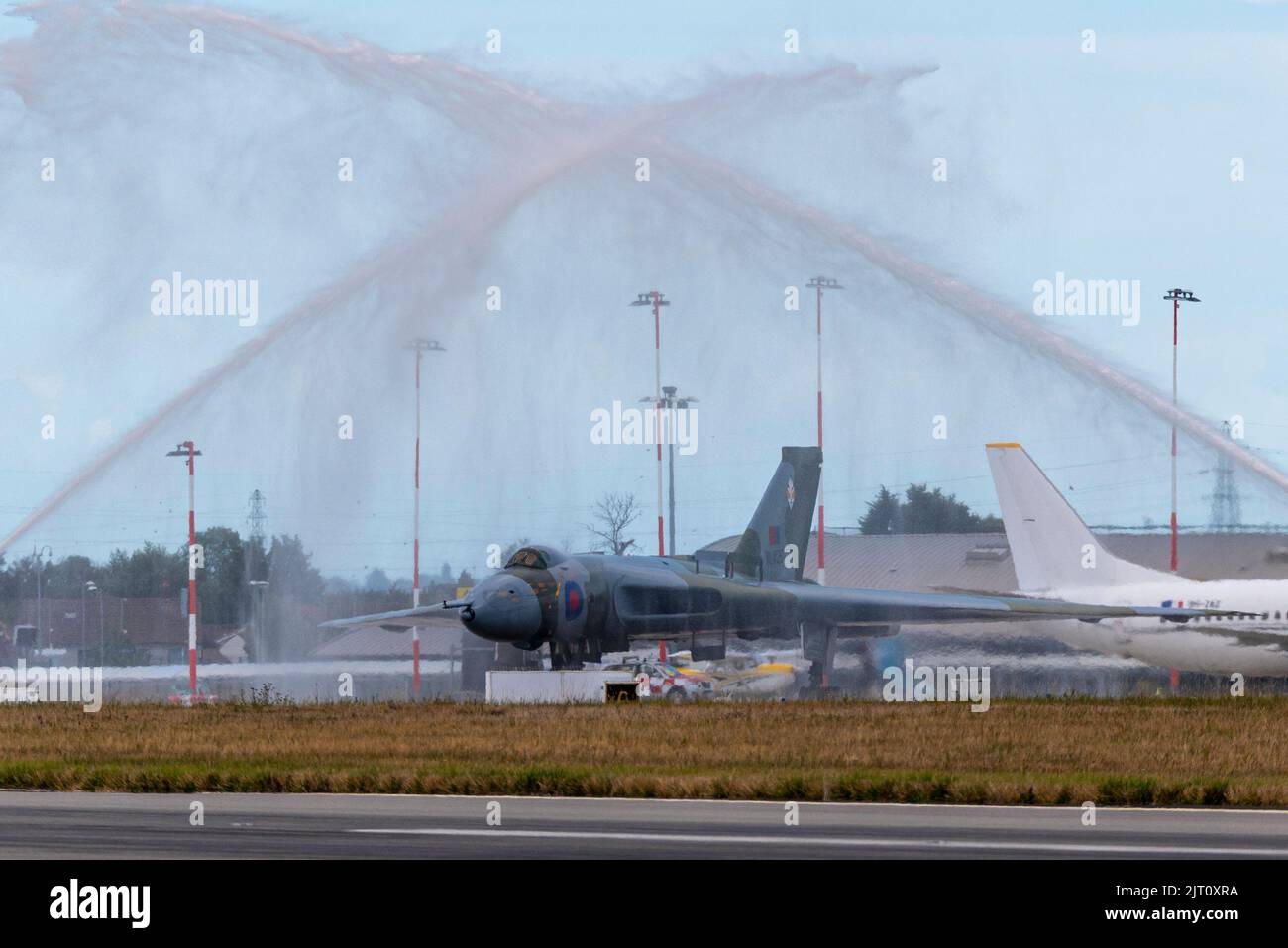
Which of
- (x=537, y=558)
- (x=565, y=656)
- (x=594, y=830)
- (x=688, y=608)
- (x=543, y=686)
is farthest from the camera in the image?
(x=688, y=608)

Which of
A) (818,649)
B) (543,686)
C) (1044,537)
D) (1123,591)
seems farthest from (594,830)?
(1044,537)

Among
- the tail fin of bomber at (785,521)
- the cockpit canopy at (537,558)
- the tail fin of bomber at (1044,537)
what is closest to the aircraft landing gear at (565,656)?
the cockpit canopy at (537,558)

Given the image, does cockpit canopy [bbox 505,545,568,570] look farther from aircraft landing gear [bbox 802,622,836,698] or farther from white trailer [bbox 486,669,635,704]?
aircraft landing gear [bbox 802,622,836,698]

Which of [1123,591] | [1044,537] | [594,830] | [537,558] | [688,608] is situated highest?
[1044,537]

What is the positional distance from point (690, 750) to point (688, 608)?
964 inches

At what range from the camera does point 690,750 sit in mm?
34812

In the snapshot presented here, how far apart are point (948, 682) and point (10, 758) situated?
1381 inches

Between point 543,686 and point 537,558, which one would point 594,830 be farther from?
point 537,558

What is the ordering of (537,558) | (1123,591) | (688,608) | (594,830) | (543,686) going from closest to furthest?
(594,830) → (543,686) → (537,558) → (688,608) → (1123,591)

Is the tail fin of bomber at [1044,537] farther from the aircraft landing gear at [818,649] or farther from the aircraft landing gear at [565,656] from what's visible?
the aircraft landing gear at [565,656]

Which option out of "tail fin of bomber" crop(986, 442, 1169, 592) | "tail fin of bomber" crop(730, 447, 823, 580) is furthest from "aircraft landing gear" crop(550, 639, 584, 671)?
"tail fin of bomber" crop(986, 442, 1169, 592)

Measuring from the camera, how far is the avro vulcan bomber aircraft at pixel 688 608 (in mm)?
56469

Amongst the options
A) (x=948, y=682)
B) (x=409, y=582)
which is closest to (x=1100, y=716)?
(x=948, y=682)
